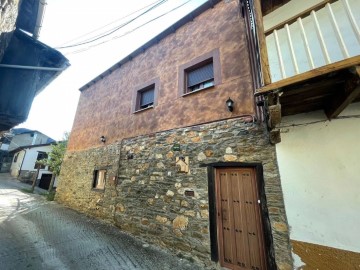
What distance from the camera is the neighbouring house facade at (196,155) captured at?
3.54m

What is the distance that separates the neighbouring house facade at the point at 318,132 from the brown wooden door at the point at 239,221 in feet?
1.99

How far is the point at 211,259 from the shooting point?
3736mm

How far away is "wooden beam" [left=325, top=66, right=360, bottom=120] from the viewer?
2.14m

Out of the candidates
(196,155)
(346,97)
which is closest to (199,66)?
Answer: (196,155)

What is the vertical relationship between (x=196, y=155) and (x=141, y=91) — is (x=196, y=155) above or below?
below

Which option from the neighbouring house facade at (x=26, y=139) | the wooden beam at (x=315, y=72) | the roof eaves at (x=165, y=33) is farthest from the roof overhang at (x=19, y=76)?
the neighbouring house facade at (x=26, y=139)

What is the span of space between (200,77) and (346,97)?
3.52 meters

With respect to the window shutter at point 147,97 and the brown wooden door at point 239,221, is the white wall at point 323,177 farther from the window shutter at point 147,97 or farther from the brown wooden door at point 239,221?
the window shutter at point 147,97

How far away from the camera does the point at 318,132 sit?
3.07 metres

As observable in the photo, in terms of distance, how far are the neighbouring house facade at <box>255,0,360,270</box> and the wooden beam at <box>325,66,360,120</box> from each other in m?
0.01

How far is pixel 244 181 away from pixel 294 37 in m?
2.88

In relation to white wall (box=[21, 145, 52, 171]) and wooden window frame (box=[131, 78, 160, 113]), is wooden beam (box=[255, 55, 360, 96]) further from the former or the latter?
white wall (box=[21, 145, 52, 171])

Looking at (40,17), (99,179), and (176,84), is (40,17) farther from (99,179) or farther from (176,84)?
(99,179)

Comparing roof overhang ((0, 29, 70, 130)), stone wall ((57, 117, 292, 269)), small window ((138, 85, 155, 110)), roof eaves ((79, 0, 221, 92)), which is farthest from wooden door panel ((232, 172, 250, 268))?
roof eaves ((79, 0, 221, 92))
